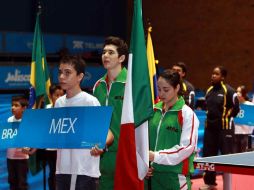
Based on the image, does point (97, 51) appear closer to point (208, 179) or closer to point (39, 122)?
point (208, 179)

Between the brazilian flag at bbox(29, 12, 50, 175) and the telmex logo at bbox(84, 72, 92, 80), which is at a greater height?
the telmex logo at bbox(84, 72, 92, 80)

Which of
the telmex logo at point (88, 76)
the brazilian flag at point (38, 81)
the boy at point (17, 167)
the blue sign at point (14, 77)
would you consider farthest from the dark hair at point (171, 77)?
the telmex logo at point (88, 76)

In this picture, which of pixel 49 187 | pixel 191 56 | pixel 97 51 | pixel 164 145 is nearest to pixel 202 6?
pixel 191 56

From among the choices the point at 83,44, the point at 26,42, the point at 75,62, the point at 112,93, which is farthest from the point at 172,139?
the point at 83,44

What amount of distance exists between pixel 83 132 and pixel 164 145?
31.0 inches

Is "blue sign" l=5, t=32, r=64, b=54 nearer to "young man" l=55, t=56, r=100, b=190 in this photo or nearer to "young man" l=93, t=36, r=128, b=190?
"young man" l=93, t=36, r=128, b=190

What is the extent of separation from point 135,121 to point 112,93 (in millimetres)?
553

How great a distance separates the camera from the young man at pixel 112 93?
15.5 ft

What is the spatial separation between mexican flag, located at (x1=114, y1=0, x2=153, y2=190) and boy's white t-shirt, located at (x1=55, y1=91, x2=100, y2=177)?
0.18m

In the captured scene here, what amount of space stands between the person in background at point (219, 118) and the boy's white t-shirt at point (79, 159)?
530 cm

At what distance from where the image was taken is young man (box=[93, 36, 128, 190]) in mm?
4738

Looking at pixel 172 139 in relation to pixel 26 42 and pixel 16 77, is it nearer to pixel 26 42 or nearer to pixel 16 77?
pixel 16 77

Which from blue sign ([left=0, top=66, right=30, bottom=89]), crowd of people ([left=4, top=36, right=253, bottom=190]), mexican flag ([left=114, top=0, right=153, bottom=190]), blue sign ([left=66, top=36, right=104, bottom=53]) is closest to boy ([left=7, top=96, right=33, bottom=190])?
crowd of people ([left=4, top=36, right=253, bottom=190])

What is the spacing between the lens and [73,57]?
176 inches
